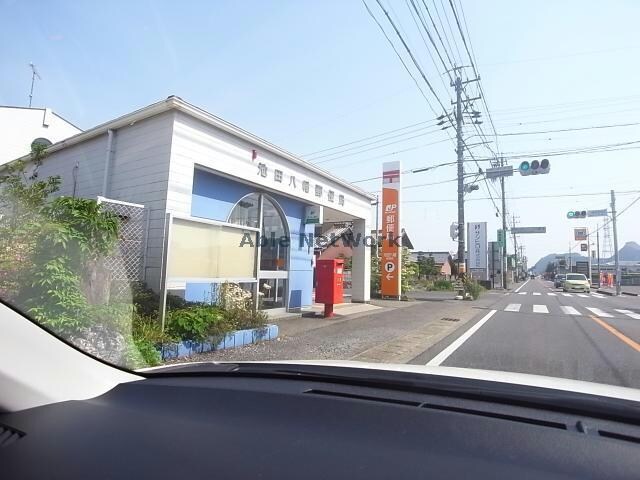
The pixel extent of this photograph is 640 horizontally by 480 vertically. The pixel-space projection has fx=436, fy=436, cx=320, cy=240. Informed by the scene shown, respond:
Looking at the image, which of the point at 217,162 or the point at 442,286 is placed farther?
the point at 442,286

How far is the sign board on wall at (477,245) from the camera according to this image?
3731 cm

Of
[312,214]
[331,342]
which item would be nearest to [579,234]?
[312,214]

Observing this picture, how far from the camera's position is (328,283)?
1120 centimetres

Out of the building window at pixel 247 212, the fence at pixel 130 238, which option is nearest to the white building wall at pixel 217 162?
the building window at pixel 247 212

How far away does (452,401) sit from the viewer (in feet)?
6.06

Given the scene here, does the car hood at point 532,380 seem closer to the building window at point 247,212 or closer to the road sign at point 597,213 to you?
the building window at point 247,212

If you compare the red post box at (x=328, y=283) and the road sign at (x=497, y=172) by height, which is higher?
the road sign at (x=497, y=172)

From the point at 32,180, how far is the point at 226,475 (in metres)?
6.31

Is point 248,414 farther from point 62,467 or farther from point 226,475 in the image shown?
point 62,467

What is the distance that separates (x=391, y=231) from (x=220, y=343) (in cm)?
1289

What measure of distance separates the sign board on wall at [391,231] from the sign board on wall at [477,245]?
838 inches

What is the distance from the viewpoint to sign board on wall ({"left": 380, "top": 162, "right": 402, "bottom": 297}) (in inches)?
728

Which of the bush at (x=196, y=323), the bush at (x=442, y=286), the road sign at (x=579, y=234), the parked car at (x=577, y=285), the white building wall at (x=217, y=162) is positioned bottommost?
the bush at (x=196, y=323)

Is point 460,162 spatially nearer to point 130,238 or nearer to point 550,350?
point 550,350
